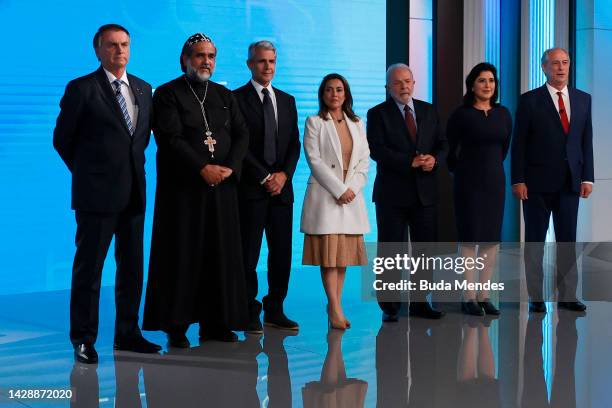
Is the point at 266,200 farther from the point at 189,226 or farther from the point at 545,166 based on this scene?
the point at 545,166

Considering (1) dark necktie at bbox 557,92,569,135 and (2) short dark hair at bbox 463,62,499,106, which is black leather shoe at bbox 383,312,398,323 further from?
(1) dark necktie at bbox 557,92,569,135

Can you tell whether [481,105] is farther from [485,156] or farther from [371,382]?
[371,382]

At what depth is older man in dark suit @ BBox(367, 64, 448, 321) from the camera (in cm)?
580

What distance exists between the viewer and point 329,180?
543 centimetres

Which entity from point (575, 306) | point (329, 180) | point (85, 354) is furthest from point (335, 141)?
point (575, 306)

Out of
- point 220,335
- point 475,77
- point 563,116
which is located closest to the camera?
point 220,335

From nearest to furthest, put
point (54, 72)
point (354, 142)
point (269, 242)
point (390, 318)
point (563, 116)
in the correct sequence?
point (354, 142), point (269, 242), point (390, 318), point (563, 116), point (54, 72)

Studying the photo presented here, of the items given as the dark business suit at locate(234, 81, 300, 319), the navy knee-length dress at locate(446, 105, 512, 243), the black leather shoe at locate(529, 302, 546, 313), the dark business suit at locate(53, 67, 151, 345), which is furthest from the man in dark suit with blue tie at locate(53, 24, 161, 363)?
the black leather shoe at locate(529, 302, 546, 313)

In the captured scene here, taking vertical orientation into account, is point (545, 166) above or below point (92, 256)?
above

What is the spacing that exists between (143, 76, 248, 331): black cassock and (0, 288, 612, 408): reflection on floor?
0.77ft

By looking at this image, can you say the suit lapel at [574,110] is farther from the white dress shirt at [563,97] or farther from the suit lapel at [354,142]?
the suit lapel at [354,142]

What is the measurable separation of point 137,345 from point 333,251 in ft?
4.16

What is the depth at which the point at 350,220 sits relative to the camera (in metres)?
5.50

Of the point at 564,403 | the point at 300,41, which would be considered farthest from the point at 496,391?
the point at 300,41
